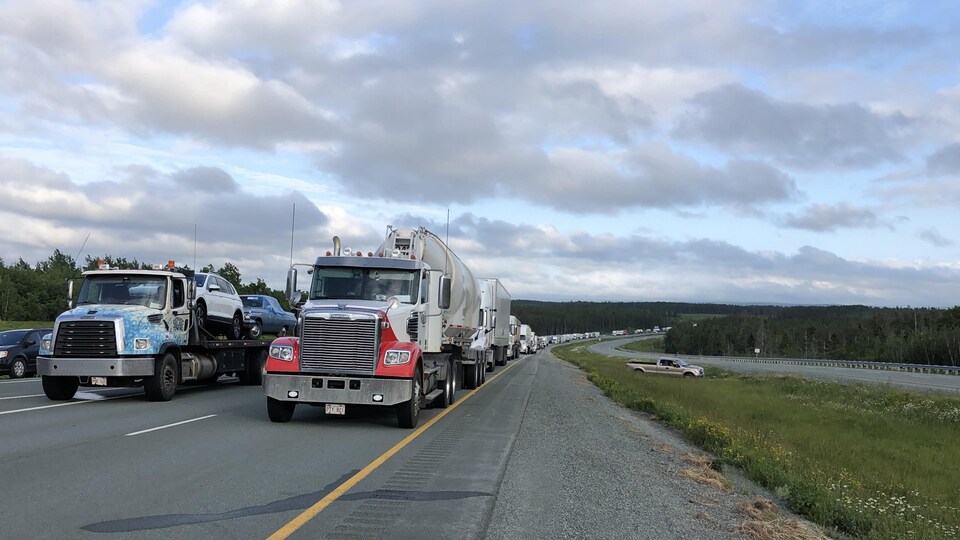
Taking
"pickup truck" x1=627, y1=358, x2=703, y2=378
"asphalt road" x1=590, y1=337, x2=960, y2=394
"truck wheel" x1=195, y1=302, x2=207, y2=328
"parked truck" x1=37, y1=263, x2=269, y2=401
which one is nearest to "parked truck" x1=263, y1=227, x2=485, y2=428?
"parked truck" x1=37, y1=263, x2=269, y2=401

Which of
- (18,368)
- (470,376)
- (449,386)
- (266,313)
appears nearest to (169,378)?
(449,386)

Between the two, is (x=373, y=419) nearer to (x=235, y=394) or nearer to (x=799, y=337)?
(x=235, y=394)

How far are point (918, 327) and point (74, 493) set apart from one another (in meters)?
142

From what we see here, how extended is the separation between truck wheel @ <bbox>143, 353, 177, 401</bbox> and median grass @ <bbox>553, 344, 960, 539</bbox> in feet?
38.6

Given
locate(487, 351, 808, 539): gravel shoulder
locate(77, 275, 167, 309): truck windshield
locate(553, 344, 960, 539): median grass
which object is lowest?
locate(553, 344, 960, 539): median grass

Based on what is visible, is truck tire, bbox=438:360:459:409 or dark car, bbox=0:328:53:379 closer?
truck tire, bbox=438:360:459:409

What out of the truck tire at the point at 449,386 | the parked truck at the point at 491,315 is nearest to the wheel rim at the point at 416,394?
the truck tire at the point at 449,386

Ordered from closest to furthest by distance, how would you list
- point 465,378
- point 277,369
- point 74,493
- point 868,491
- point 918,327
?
point 74,493, point 868,491, point 277,369, point 465,378, point 918,327

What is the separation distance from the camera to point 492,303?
29.3 m

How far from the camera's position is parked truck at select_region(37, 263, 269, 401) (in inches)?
602

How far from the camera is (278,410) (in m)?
13.2

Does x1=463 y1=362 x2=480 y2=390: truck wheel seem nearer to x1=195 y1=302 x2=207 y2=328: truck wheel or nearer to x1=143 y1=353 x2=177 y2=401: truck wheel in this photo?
x1=195 y1=302 x2=207 y2=328: truck wheel

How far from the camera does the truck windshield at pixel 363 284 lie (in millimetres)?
14484

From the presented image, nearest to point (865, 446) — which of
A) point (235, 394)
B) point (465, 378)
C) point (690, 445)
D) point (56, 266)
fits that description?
point (690, 445)
